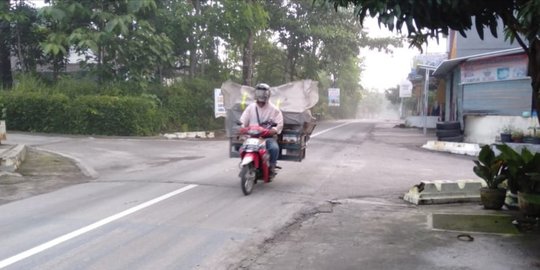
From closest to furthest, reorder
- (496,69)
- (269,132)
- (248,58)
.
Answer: (269,132) < (496,69) < (248,58)

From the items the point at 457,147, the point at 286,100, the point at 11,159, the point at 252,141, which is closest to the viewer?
the point at 252,141

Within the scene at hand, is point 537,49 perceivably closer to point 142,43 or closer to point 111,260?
point 111,260

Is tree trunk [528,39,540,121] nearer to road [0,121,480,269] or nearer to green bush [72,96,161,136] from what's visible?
road [0,121,480,269]

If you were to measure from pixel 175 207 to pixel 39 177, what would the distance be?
4239 mm

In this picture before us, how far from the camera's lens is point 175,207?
798cm

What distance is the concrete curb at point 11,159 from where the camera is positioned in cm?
1080

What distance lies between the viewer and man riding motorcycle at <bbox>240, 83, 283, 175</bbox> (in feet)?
31.6

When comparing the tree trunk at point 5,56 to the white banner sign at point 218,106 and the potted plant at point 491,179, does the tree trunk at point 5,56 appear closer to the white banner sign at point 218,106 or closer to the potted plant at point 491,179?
the white banner sign at point 218,106

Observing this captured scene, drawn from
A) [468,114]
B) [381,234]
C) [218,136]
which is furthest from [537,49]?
[218,136]

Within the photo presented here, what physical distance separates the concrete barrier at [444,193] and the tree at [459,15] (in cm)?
306

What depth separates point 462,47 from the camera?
86.5 feet

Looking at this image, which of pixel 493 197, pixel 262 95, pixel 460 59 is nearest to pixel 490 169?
pixel 493 197

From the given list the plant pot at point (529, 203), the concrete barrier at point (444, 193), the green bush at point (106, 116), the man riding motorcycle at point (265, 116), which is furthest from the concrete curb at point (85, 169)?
the plant pot at point (529, 203)

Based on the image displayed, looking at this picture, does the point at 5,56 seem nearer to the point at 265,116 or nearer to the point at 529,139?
the point at 265,116
